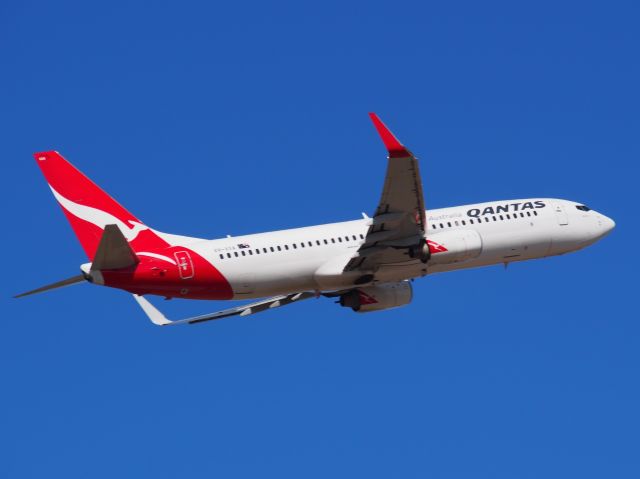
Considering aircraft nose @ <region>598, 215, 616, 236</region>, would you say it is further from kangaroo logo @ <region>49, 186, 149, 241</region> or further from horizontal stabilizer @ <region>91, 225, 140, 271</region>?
horizontal stabilizer @ <region>91, 225, 140, 271</region>

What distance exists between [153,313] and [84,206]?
7.45m

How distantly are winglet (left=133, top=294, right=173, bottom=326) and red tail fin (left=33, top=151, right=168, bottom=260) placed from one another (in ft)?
18.2

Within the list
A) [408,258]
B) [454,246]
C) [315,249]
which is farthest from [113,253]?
[454,246]

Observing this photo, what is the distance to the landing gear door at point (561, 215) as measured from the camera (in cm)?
5738

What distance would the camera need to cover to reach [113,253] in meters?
46.8

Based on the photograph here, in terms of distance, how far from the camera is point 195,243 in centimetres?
5031

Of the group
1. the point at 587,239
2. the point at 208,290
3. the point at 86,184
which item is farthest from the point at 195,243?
the point at 587,239

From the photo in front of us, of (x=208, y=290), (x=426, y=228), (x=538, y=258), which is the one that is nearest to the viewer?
(x=208, y=290)

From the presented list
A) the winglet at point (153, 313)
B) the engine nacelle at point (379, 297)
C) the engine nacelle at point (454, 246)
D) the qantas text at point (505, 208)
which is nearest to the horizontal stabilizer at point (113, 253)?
the winglet at point (153, 313)

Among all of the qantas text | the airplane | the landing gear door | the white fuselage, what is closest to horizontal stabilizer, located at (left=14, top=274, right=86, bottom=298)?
the airplane

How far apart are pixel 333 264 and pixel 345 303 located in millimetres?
4716

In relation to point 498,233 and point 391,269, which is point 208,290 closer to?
point 391,269

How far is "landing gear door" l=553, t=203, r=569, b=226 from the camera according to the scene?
57.4m

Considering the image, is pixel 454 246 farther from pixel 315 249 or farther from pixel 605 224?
pixel 605 224
